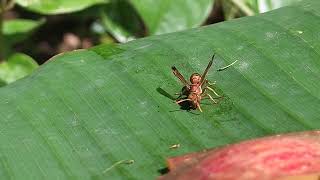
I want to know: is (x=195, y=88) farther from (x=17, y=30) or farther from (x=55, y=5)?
(x=17, y=30)

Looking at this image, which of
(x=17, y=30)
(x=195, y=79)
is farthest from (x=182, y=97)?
(x=17, y=30)

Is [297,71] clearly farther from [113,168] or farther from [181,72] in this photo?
[113,168]

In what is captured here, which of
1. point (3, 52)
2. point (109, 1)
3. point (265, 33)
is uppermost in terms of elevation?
point (265, 33)

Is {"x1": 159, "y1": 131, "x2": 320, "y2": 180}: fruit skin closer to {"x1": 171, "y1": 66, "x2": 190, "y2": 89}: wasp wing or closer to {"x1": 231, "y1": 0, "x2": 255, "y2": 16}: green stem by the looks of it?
{"x1": 171, "y1": 66, "x2": 190, "y2": 89}: wasp wing

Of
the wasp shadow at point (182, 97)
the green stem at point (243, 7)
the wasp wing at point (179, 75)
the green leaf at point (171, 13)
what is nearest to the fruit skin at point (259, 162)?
the wasp shadow at point (182, 97)

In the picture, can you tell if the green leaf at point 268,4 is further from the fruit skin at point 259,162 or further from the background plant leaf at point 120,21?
the fruit skin at point 259,162

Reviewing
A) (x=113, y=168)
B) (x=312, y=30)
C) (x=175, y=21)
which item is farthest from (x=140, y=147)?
(x=175, y=21)
